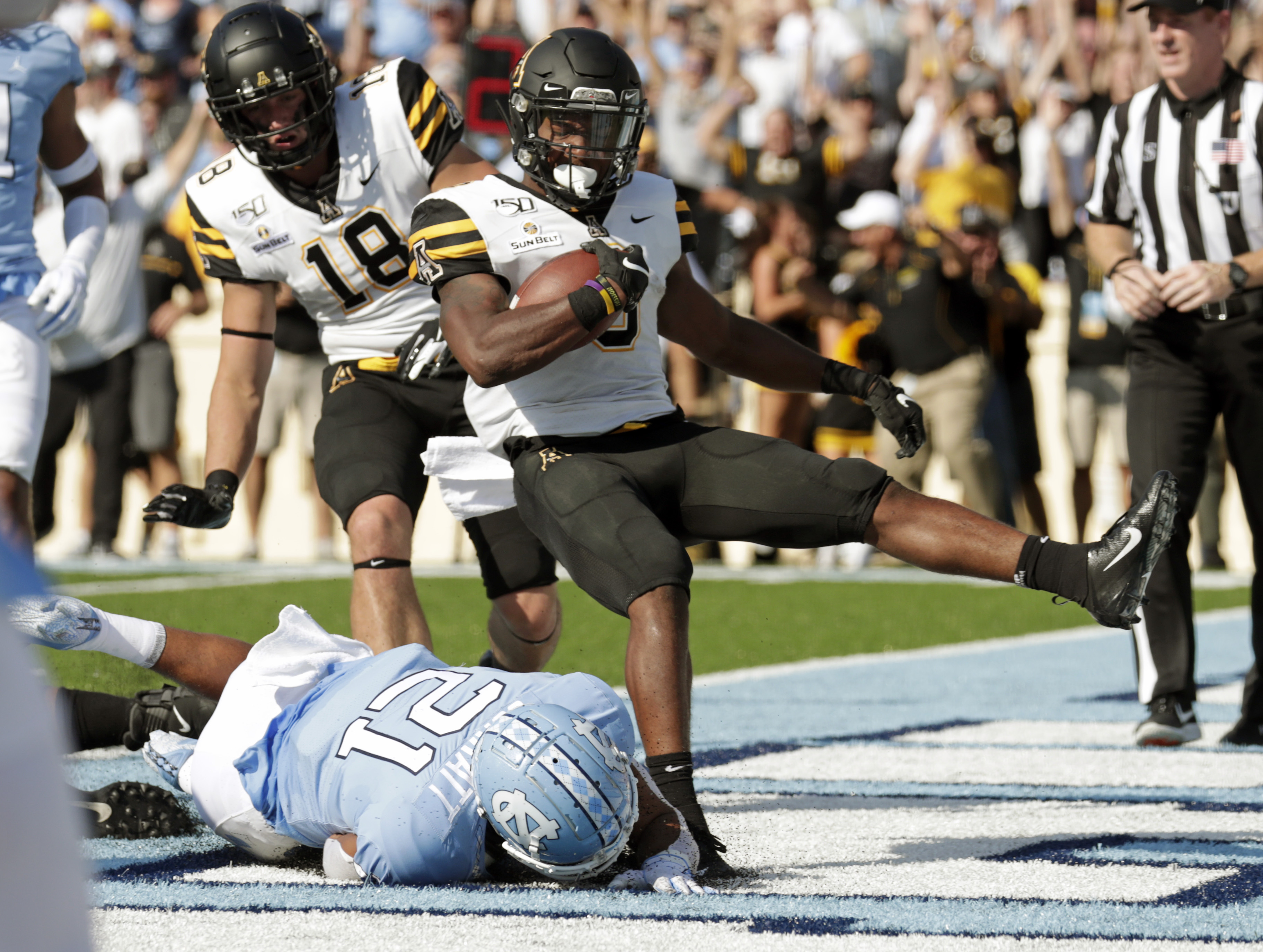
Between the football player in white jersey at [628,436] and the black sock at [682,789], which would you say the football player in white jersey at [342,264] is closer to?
the football player in white jersey at [628,436]

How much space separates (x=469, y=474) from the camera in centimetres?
418

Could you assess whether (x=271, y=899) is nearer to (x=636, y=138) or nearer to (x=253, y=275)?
(x=636, y=138)

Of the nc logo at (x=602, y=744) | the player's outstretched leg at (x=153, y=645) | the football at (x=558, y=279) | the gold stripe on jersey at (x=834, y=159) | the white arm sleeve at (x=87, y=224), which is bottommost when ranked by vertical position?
the nc logo at (x=602, y=744)

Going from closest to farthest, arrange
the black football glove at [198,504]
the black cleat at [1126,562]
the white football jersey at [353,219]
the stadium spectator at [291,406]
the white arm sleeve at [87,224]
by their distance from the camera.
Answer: the black cleat at [1126,562] → the black football glove at [198,504] → the white football jersey at [353,219] → the white arm sleeve at [87,224] → the stadium spectator at [291,406]

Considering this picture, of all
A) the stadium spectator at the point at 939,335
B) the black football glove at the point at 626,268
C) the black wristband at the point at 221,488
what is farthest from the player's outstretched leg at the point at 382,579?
the stadium spectator at the point at 939,335

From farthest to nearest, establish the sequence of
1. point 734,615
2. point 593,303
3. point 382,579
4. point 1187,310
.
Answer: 1. point 734,615
2. point 1187,310
3. point 382,579
4. point 593,303

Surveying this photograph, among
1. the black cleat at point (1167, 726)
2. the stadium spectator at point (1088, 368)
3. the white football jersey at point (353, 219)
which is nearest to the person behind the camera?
the white football jersey at point (353, 219)

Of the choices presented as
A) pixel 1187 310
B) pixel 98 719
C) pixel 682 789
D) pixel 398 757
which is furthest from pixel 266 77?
pixel 1187 310

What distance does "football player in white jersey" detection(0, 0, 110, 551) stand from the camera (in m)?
4.73

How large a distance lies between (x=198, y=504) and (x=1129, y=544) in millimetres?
2214

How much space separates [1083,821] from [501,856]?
1386mm

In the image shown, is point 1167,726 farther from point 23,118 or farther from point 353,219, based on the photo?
point 23,118

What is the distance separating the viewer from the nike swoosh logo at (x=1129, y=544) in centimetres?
340

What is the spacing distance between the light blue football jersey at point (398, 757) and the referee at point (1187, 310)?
265 cm
